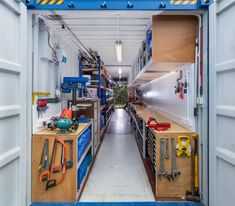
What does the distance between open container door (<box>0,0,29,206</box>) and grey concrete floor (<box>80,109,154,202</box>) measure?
0.91 metres

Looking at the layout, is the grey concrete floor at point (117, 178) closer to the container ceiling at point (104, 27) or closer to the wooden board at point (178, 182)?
the wooden board at point (178, 182)

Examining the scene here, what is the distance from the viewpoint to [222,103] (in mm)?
1792

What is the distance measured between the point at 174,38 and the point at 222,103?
3.65ft

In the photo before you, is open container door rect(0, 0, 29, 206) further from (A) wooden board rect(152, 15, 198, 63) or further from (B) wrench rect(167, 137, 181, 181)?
(B) wrench rect(167, 137, 181, 181)

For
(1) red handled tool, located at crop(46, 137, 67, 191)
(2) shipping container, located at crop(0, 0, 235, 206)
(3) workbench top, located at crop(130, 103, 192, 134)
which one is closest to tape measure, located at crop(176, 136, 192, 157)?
(2) shipping container, located at crop(0, 0, 235, 206)

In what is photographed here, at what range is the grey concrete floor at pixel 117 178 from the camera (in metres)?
2.36

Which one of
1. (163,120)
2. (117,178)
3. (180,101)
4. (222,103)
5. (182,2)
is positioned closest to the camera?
(222,103)

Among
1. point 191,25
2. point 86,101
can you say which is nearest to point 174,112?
point 191,25

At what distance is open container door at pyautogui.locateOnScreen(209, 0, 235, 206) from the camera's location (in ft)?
5.40

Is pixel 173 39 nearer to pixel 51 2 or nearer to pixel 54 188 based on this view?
pixel 51 2

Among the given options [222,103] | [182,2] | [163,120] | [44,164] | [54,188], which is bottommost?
[54,188]

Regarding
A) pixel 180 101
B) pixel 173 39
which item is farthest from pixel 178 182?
pixel 173 39

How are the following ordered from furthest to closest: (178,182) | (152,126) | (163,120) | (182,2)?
(163,120) < (152,126) < (178,182) < (182,2)

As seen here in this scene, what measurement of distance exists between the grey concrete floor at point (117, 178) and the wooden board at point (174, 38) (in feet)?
6.29
